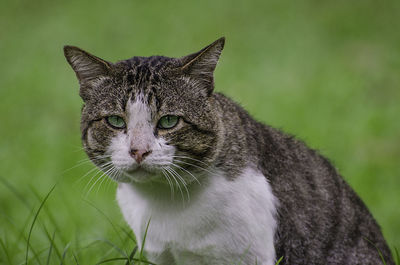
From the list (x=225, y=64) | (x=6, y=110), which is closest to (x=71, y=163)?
(x=6, y=110)

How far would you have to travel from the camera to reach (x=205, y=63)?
9.44 feet

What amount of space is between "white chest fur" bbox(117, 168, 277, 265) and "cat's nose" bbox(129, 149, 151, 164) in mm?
420

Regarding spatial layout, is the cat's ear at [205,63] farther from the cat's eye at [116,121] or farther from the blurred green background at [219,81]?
the blurred green background at [219,81]

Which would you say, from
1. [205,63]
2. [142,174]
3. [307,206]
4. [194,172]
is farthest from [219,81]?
[142,174]

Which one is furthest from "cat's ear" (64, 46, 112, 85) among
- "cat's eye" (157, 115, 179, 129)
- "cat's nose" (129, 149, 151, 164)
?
"cat's nose" (129, 149, 151, 164)

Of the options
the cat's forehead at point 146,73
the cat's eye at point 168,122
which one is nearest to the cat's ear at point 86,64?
the cat's forehead at point 146,73

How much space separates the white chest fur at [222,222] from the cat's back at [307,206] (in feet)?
0.33

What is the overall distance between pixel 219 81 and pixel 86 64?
15.1 feet

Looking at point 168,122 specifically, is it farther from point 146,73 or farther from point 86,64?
point 86,64

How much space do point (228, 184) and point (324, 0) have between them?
744 cm

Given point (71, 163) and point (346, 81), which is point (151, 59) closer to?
point (71, 163)

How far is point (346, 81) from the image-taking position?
7.40 meters

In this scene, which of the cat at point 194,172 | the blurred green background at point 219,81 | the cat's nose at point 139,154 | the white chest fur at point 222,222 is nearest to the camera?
the cat's nose at point 139,154

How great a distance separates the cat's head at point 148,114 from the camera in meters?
2.69
